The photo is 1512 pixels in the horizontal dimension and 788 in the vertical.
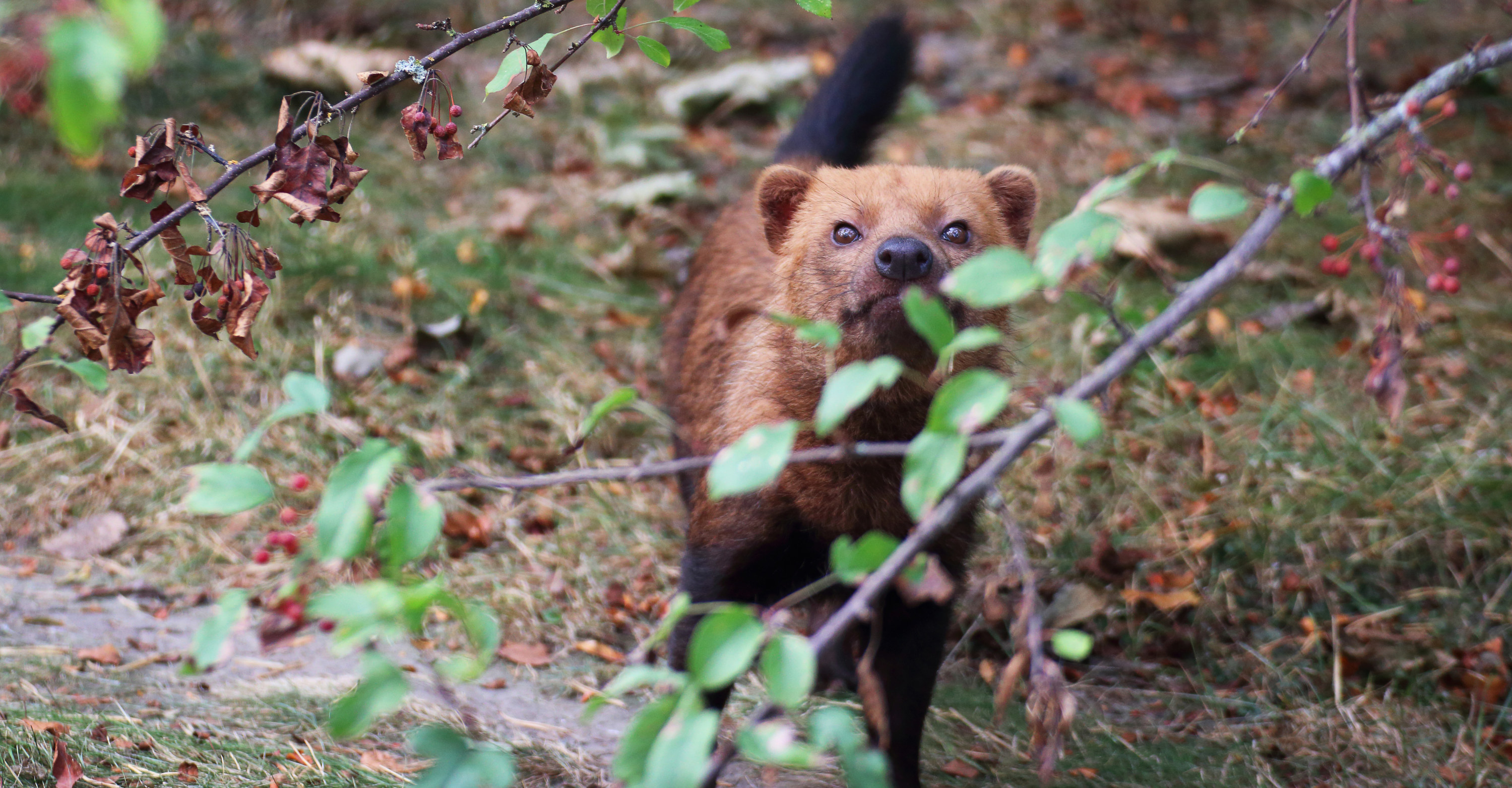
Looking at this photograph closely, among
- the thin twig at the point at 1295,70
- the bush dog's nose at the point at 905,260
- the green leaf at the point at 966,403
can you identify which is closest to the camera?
the green leaf at the point at 966,403

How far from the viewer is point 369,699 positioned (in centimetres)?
103

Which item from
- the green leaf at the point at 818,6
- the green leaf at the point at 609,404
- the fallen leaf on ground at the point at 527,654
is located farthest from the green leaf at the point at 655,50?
the fallen leaf on ground at the point at 527,654

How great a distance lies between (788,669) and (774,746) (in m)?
0.07

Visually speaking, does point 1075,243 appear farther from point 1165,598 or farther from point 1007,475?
point 1007,475

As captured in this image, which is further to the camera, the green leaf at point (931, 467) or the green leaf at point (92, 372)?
the green leaf at point (92, 372)

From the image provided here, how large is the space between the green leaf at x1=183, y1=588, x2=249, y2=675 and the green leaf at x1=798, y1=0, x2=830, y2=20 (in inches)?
48.4

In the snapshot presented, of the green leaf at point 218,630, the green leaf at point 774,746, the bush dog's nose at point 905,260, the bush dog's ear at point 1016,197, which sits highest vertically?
the green leaf at point 218,630

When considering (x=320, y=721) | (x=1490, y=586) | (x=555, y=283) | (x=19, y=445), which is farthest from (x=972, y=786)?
(x=19, y=445)

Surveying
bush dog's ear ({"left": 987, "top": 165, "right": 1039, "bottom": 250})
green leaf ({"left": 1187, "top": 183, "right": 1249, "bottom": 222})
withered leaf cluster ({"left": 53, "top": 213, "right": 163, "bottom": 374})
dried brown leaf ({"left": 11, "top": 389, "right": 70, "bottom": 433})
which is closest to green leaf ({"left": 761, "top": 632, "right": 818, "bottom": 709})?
green leaf ({"left": 1187, "top": 183, "right": 1249, "bottom": 222})

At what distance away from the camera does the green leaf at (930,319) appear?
116 cm

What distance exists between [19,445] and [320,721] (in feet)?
6.67

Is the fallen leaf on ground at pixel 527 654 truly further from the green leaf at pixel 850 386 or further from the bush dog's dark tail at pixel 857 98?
the green leaf at pixel 850 386

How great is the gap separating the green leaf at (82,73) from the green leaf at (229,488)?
1.40ft

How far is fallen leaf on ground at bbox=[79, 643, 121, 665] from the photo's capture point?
117 inches
